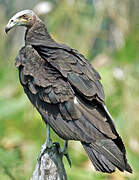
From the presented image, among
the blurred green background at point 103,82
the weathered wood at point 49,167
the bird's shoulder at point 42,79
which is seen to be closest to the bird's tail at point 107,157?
the weathered wood at point 49,167

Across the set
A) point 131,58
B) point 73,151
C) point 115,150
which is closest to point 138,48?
point 131,58

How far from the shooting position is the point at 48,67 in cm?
404

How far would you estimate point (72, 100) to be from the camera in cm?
381

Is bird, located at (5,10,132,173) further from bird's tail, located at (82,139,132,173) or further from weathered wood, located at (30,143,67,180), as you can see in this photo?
weathered wood, located at (30,143,67,180)

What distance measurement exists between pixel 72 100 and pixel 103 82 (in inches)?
116

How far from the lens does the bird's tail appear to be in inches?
137

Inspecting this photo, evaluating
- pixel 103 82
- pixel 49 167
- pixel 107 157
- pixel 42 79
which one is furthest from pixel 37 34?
pixel 103 82

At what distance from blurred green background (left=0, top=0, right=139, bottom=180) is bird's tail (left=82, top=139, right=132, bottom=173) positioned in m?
1.59

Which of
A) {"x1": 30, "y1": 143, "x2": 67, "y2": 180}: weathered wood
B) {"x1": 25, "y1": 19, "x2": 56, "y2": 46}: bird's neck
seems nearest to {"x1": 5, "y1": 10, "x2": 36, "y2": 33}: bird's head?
{"x1": 25, "y1": 19, "x2": 56, "y2": 46}: bird's neck

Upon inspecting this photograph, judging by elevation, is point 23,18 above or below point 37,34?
above

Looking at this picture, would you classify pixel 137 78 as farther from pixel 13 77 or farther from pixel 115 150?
pixel 115 150

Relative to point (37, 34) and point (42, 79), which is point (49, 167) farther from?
point (37, 34)

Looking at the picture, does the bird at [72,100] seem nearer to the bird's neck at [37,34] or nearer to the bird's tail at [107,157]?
the bird's tail at [107,157]

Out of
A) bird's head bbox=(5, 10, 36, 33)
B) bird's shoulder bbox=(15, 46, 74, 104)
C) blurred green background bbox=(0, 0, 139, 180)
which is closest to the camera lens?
bird's shoulder bbox=(15, 46, 74, 104)
